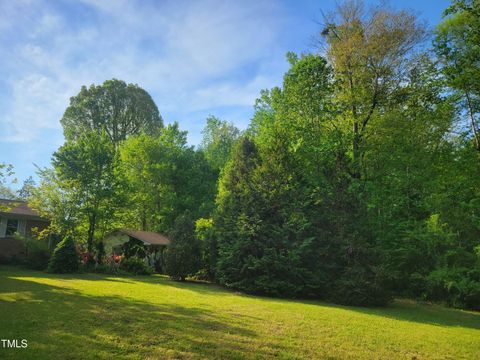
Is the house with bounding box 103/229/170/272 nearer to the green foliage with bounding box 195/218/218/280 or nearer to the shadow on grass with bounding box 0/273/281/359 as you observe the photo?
the green foliage with bounding box 195/218/218/280

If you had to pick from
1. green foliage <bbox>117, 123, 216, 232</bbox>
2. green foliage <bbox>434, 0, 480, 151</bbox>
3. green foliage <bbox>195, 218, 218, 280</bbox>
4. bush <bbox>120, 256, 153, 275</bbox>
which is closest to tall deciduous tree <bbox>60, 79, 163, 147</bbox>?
green foliage <bbox>117, 123, 216, 232</bbox>

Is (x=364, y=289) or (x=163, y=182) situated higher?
(x=163, y=182)

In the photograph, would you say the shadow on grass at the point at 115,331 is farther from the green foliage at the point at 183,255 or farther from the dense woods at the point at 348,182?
the green foliage at the point at 183,255

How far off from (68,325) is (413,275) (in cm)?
1542

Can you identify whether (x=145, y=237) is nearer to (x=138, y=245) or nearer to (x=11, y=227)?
(x=138, y=245)

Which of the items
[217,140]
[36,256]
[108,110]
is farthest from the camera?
[217,140]

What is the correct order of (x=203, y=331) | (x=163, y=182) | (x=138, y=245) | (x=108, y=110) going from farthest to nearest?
(x=108, y=110), (x=163, y=182), (x=138, y=245), (x=203, y=331)

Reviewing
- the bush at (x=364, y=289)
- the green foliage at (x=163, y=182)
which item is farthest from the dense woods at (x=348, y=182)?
the green foliage at (x=163, y=182)

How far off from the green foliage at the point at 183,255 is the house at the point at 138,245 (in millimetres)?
6813

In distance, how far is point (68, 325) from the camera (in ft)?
21.9

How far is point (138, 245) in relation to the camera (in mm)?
26328

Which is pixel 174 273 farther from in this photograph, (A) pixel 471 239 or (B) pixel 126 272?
(A) pixel 471 239

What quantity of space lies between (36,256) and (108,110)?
21.6 m

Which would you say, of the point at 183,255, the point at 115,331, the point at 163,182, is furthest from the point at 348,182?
the point at 163,182
